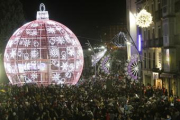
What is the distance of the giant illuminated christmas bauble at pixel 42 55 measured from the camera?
29.6m

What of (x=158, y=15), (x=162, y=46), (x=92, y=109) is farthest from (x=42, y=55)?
(x=158, y=15)

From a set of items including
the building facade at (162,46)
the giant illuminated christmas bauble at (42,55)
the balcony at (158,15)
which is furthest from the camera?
the balcony at (158,15)

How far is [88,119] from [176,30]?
15286 mm

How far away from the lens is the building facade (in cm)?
2975

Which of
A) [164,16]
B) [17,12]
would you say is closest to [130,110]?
[164,16]

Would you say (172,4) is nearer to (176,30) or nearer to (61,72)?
(176,30)

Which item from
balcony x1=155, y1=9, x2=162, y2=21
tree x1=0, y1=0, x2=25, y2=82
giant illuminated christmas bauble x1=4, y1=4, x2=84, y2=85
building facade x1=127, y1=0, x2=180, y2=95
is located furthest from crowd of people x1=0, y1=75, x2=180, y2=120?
tree x1=0, y1=0, x2=25, y2=82

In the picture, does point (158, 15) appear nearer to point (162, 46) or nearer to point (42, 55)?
point (162, 46)

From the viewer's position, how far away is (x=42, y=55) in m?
29.6

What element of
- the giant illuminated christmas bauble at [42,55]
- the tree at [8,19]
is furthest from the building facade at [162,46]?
the tree at [8,19]

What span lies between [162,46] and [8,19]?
65.4 feet

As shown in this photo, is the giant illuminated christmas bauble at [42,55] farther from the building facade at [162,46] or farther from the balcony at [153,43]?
the balcony at [153,43]

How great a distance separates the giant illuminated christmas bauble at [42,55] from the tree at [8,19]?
12.4 m

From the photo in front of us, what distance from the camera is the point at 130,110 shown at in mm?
19094
